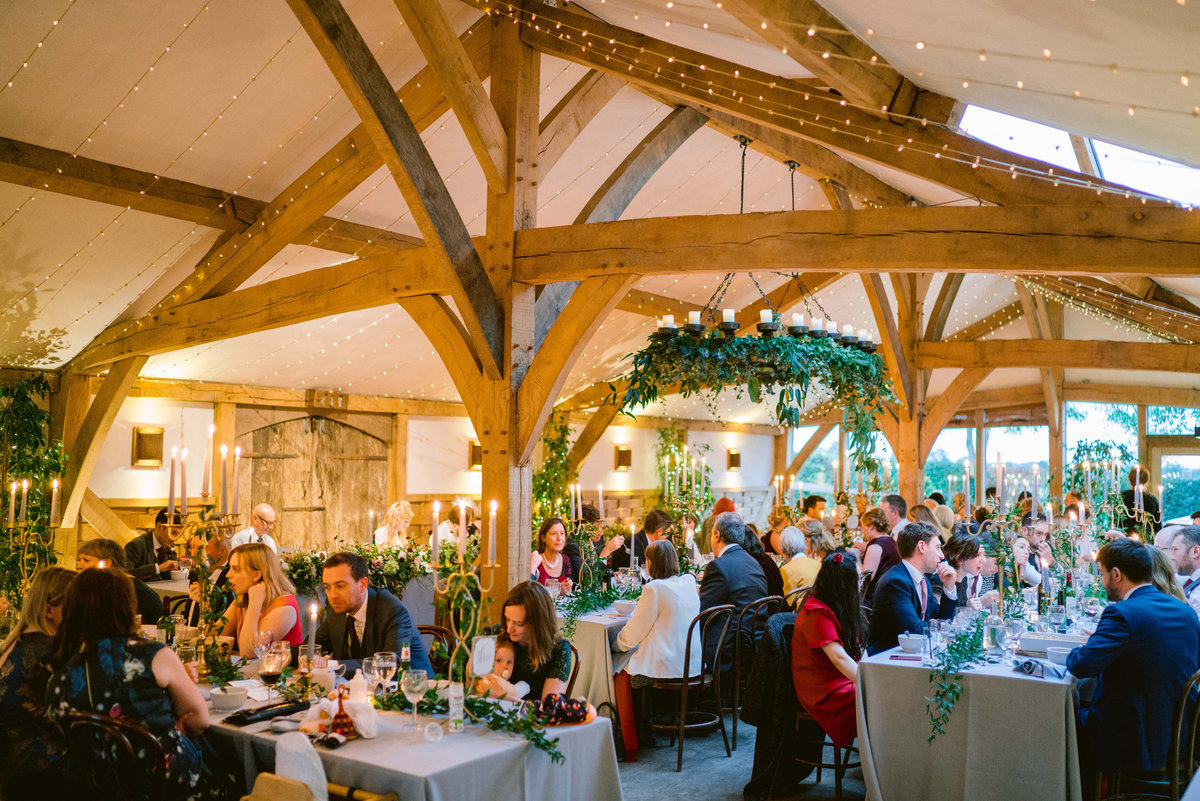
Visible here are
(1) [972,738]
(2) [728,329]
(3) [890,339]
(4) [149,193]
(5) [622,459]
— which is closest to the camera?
(1) [972,738]

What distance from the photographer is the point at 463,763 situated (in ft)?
9.10

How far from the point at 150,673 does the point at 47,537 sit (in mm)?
5207

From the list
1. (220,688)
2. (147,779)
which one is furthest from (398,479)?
(147,779)

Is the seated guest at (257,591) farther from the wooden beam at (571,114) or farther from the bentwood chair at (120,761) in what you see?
the wooden beam at (571,114)

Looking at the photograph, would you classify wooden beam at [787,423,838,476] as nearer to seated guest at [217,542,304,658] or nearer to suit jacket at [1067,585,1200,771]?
suit jacket at [1067,585,1200,771]

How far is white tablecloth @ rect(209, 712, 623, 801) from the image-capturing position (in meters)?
2.74

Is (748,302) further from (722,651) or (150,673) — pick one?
(150,673)

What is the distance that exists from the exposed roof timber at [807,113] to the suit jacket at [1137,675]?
1.85 m

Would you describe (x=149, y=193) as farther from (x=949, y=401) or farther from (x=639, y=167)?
(x=949, y=401)

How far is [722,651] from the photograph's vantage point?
5.52 metres

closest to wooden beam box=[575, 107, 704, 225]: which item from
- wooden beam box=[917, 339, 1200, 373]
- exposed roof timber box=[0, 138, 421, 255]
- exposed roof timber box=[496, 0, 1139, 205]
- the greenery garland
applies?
exposed roof timber box=[496, 0, 1139, 205]

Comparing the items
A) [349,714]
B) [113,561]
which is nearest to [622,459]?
[113,561]

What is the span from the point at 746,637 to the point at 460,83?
3.66 m

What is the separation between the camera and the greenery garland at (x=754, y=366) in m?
5.83
